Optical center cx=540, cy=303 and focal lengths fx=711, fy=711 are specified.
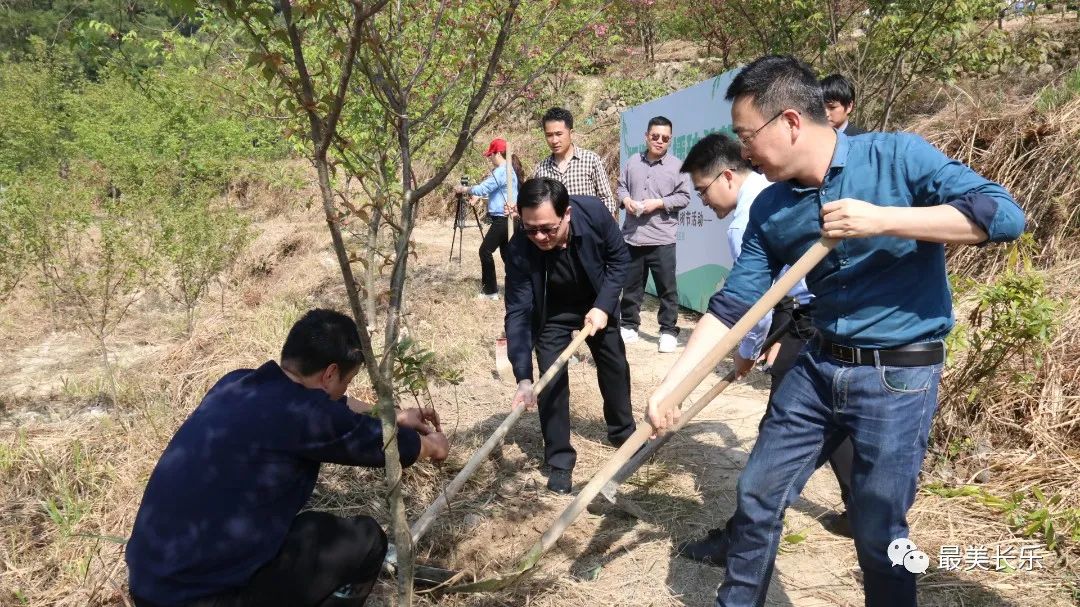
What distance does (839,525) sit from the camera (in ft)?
10.5

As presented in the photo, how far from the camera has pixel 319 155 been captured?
143 centimetres

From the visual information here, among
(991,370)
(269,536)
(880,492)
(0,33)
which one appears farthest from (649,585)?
(0,33)

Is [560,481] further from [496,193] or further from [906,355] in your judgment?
[496,193]

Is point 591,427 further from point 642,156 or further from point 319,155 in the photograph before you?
point 319,155

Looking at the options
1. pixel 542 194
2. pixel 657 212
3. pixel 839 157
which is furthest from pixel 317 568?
pixel 657 212

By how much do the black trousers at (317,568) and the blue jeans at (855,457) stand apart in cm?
119

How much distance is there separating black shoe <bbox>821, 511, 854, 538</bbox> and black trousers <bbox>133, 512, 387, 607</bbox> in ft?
6.63

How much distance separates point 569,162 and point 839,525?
3.39 meters

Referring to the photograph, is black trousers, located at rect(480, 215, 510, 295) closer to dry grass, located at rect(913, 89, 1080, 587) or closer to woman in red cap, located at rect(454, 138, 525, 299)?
woman in red cap, located at rect(454, 138, 525, 299)

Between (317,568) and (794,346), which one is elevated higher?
(794,346)

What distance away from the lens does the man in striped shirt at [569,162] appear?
215 inches

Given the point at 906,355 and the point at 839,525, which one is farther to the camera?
the point at 839,525

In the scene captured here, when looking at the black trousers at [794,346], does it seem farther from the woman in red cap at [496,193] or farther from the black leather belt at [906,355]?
the woman in red cap at [496,193]

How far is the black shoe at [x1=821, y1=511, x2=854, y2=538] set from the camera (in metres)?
3.19
